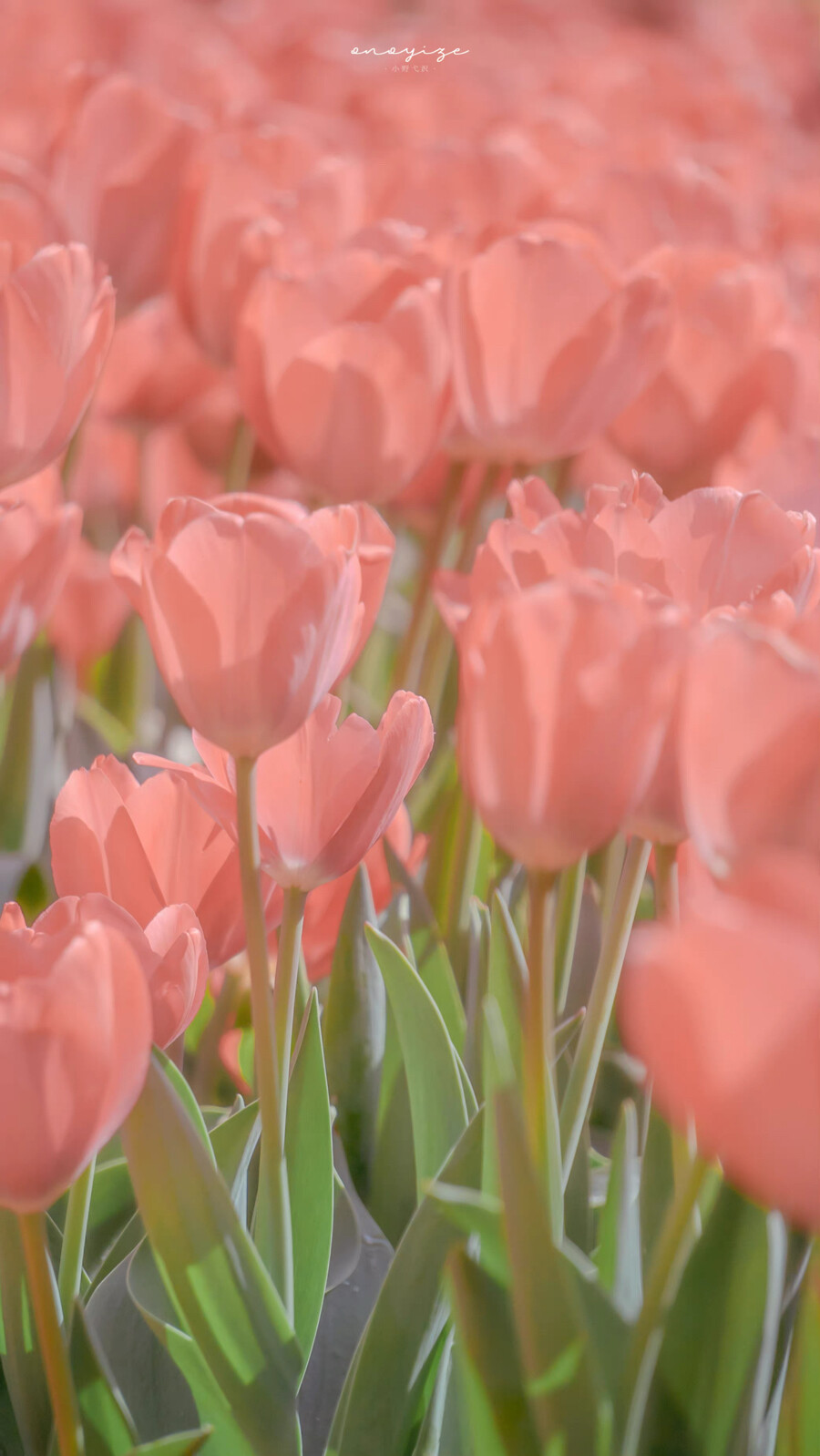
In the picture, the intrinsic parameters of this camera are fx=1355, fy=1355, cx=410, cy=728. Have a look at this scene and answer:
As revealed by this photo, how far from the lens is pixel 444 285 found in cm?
56

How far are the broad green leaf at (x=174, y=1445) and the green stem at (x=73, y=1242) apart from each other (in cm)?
4

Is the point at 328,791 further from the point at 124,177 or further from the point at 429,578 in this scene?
the point at 124,177

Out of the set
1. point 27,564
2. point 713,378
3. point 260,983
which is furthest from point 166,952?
point 713,378

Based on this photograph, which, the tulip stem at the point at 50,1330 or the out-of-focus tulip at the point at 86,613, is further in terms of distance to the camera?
the out-of-focus tulip at the point at 86,613

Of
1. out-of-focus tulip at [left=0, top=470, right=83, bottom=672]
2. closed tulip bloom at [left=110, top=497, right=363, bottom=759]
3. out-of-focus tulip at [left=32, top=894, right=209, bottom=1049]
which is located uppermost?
closed tulip bloom at [left=110, top=497, right=363, bottom=759]

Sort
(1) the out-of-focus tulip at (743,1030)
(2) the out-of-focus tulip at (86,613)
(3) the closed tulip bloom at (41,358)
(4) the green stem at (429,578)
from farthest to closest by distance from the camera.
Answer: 1. (2) the out-of-focus tulip at (86,613)
2. (4) the green stem at (429,578)
3. (3) the closed tulip bloom at (41,358)
4. (1) the out-of-focus tulip at (743,1030)

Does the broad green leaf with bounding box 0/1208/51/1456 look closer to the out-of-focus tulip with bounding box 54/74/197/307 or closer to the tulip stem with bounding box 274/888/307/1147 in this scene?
the tulip stem with bounding box 274/888/307/1147

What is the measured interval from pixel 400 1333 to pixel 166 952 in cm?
11

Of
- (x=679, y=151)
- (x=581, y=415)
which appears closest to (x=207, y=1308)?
(x=581, y=415)

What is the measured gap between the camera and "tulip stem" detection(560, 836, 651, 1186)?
12.2 inches

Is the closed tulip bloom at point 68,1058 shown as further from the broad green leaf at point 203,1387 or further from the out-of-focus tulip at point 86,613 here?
the out-of-focus tulip at point 86,613

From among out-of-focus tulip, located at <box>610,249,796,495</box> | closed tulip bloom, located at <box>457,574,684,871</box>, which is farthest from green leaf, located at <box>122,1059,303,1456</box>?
out-of-focus tulip, located at <box>610,249,796,495</box>

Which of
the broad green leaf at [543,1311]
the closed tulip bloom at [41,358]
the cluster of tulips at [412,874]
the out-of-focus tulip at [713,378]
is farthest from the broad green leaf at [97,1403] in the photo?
the out-of-focus tulip at [713,378]

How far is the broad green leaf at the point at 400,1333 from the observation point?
318mm
